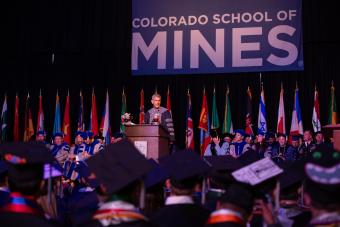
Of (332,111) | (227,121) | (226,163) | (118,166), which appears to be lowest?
(226,163)

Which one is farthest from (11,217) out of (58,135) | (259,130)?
(259,130)

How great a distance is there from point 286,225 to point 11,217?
5.20 ft

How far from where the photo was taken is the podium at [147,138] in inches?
291

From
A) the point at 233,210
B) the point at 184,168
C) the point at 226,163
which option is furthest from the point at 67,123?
the point at 233,210

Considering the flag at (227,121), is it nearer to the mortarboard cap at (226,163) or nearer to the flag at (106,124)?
the flag at (106,124)

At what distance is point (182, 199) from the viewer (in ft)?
9.76

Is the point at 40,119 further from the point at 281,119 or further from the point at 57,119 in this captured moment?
the point at 281,119

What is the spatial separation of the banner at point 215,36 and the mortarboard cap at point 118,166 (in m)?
9.83

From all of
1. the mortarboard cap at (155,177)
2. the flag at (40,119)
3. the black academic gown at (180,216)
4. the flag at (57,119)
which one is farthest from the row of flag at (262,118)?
the black academic gown at (180,216)

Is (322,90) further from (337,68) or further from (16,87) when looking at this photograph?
(16,87)

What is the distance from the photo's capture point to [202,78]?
1313 cm

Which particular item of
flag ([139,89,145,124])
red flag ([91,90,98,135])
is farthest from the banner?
red flag ([91,90,98,135])

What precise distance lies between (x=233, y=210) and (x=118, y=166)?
0.68 m

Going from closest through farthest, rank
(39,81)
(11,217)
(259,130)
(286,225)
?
(11,217) → (286,225) → (259,130) → (39,81)
